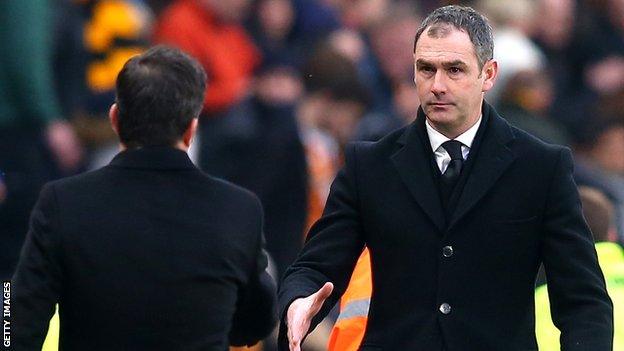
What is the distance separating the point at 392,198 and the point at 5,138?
14.0 ft

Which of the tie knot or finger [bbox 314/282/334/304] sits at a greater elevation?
the tie knot

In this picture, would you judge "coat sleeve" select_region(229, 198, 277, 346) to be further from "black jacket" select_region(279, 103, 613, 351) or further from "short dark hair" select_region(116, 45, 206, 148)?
"short dark hair" select_region(116, 45, 206, 148)

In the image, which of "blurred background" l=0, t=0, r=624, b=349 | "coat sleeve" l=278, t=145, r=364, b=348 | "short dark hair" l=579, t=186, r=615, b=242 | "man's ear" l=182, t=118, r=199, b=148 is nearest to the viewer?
"coat sleeve" l=278, t=145, r=364, b=348

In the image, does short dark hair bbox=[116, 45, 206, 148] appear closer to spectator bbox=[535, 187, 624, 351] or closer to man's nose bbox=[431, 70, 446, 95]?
man's nose bbox=[431, 70, 446, 95]

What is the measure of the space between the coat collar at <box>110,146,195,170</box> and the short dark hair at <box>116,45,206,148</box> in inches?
1.2

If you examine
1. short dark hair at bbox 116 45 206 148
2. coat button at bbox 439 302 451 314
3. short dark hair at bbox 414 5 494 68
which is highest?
short dark hair at bbox 414 5 494 68

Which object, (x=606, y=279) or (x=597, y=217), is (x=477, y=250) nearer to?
(x=606, y=279)

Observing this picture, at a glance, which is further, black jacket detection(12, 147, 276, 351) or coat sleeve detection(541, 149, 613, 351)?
black jacket detection(12, 147, 276, 351)

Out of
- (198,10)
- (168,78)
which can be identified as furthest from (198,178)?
(198,10)

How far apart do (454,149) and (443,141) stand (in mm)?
41

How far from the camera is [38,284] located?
4.98m

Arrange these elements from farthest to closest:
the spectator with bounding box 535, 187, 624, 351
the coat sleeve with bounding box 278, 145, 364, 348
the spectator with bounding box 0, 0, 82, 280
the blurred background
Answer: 1. the blurred background
2. the spectator with bounding box 0, 0, 82, 280
3. the spectator with bounding box 535, 187, 624, 351
4. the coat sleeve with bounding box 278, 145, 364, 348

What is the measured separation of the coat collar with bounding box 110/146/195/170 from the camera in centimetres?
517

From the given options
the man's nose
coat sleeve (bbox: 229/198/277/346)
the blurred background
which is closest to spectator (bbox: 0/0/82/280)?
the blurred background
